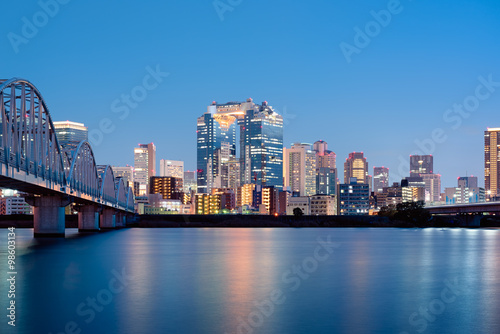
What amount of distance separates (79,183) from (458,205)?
119977 millimetres

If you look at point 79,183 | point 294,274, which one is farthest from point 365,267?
point 79,183

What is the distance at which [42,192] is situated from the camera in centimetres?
7969

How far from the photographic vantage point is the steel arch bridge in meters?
59.1

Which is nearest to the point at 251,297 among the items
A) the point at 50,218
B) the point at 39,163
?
the point at 39,163

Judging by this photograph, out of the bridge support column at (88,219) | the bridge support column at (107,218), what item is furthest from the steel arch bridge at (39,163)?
the bridge support column at (107,218)

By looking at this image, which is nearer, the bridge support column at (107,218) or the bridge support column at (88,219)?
the bridge support column at (88,219)

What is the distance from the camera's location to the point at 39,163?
7169cm

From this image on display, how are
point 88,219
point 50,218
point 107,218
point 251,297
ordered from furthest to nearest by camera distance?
point 107,218 → point 88,219 → point 50,218 → point 251,297

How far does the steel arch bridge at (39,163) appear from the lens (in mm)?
59069

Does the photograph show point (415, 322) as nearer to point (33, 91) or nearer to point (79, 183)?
point (33, 91)

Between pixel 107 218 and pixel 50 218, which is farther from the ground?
pixel 50 218

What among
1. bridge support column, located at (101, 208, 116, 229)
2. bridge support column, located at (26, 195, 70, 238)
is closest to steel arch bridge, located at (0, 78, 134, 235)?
bridge support column, located at (26, 195, 70, 238)

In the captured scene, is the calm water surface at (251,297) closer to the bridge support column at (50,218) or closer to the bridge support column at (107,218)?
the bridge support column at (50,218)

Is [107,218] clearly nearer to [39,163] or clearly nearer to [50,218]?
[50,218]
